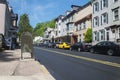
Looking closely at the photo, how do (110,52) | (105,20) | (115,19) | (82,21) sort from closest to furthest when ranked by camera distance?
Result: (110,52), (115,19), (105,20), (82,21)

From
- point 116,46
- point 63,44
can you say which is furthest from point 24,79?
point 63,44

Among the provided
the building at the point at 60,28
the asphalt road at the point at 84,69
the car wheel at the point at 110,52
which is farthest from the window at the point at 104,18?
the building at the point at 60,28

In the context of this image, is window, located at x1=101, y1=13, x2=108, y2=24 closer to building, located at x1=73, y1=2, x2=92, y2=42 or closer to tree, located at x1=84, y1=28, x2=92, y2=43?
tree, located at x1=84, y1=28, x2=92, y2=43

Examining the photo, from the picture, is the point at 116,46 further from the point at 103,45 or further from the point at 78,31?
the point at 78,31

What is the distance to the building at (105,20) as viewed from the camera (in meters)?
40.5

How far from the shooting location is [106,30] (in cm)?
4412

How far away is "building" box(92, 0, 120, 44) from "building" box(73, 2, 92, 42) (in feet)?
14.4

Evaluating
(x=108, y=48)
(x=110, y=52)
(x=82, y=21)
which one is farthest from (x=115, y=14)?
(x=82, y=21)

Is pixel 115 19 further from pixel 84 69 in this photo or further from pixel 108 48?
pixel 84 69

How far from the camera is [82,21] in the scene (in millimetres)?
58781

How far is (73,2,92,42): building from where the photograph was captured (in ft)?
181

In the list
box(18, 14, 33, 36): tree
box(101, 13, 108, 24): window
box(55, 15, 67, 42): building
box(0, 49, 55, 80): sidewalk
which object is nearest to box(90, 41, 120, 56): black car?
box(101, 13, 108, 24): window

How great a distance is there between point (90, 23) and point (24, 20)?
6632cm

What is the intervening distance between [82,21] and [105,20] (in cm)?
1423
